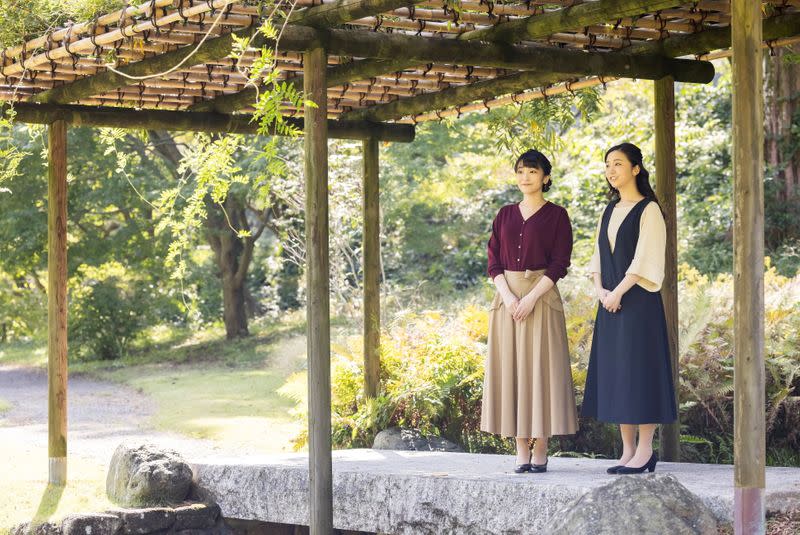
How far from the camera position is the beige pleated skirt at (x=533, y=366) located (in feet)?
21.4

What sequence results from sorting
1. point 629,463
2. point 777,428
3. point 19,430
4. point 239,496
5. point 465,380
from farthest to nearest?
point 19,430, point 465,380, point 777,428, point 239,496, point 629,463

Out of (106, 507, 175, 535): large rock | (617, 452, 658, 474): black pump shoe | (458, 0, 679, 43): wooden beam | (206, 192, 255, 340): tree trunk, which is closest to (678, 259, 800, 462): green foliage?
(617, 452, 658, 474): black pump shoe

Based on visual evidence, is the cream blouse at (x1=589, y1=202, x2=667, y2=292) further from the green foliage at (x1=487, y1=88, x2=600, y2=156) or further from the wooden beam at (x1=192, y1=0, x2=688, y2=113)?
the green foliage at (x1=487, y1=88, x2=600, y2=156)

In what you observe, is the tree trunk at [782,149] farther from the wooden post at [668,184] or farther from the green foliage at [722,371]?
the wooden post at [668,184]

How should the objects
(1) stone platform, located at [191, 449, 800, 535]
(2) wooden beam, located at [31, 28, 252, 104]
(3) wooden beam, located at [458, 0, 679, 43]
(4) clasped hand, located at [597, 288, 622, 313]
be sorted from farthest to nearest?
1. (4) clasped hand, located at [597, 288, 622, 313]
2. (2) wooden beam, located at [31, 28, 252, 104]
3. (1) stone platform, located at [191, 449, 800, 535]
4. (3) wooden beam, located at [458, 0, 679, 43]

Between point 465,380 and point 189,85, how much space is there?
3196 millimetres

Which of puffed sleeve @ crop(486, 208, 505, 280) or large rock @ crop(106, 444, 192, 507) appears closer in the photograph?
puffed sleeve @ crop(486, 208, 505, 280)

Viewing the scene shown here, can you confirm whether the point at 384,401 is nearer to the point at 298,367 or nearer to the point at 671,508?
the point at 671,508

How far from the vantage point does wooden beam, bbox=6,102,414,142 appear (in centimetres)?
830

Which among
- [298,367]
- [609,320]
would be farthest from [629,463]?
[298,367]

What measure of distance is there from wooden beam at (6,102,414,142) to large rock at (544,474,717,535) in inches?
164

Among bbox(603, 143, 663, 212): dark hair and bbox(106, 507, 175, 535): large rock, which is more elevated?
bbox(603, 143, 663, 212): dark hair

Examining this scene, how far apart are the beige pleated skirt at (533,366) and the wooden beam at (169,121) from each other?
2670 millimetres

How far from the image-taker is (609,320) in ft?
21.0
